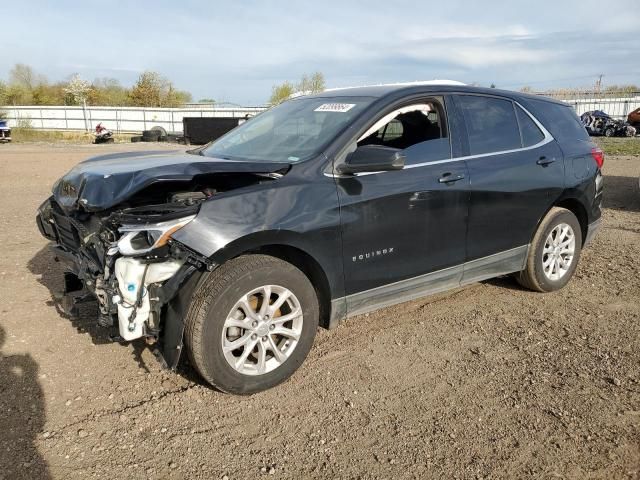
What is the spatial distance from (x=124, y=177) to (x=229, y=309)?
1019 millimetres

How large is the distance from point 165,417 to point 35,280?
2975mm

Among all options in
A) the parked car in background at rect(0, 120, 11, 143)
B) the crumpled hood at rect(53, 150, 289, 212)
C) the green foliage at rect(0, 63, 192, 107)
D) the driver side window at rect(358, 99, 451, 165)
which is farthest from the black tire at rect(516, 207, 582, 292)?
the green foliage at rect(0, 63, 192, 107)

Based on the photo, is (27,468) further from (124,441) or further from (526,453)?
(526,453)

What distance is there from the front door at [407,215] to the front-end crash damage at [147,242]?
0.65 metres

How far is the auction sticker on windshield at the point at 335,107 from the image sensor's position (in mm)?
3859

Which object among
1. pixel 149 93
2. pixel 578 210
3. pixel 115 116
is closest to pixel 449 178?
pixel 578 210

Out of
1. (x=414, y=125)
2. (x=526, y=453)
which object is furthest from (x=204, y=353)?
(x=414, y=125)

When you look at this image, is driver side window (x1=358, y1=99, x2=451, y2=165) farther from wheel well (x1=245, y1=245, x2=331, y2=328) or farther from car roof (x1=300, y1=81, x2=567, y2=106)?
wheel well (x1=245, y1=245, x2=331, y2=328)

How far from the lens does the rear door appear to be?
13.7 ft

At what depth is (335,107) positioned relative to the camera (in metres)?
3.97

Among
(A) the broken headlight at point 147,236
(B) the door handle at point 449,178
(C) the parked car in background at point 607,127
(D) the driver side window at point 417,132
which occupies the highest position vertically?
(C) the parked car in background at point 607,127

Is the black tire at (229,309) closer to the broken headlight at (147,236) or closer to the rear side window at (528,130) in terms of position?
the broken headlight at (147,236)

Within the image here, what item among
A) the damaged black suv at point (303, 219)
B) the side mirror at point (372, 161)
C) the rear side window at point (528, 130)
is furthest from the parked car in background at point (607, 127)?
the side mirror at point (372, 161)

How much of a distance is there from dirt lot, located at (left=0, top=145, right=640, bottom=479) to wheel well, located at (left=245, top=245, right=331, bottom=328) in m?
0.43
